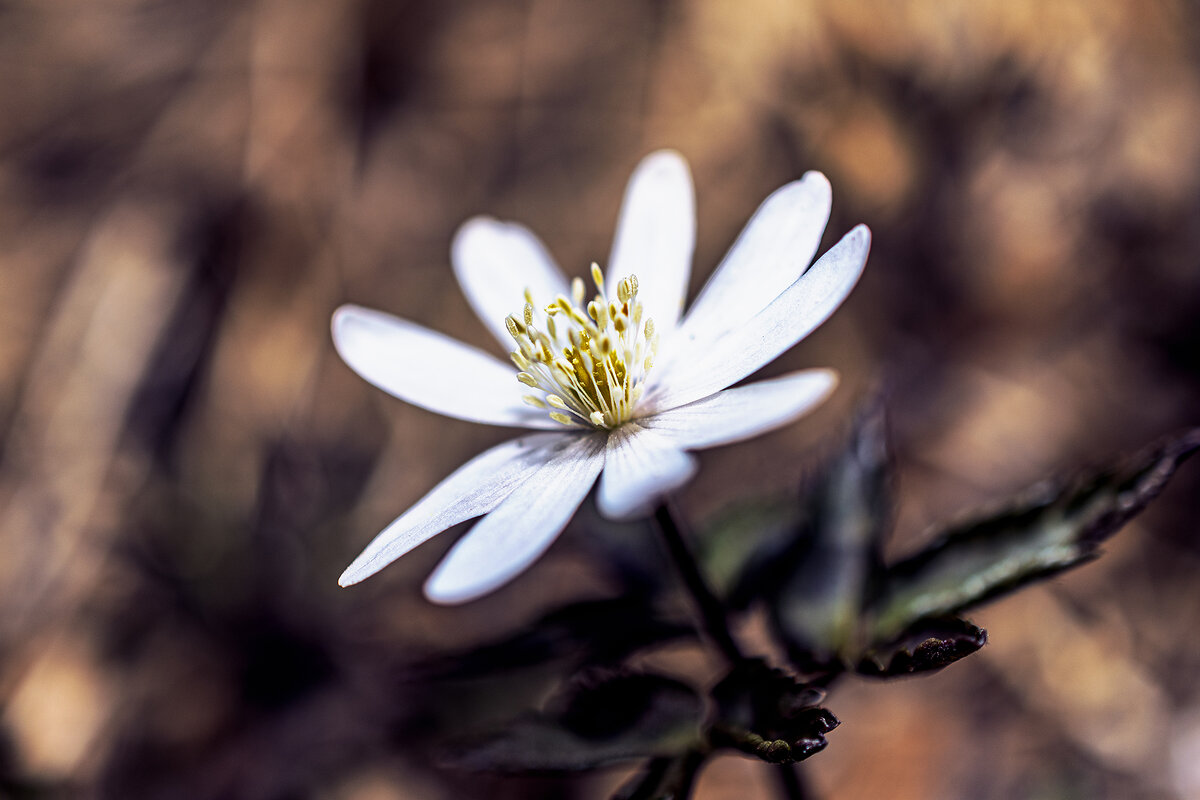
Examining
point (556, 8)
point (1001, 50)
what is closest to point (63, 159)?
point (556, 8)

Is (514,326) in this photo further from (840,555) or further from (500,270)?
(840,555)

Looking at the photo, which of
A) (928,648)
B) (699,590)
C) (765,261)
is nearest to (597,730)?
(699,590)

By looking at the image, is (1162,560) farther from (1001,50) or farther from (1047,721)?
(1001,50)

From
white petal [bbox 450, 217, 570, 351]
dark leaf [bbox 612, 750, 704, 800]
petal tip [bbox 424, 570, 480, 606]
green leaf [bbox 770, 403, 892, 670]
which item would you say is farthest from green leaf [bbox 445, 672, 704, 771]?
white petal [bbox 450, 217, 570, 351]

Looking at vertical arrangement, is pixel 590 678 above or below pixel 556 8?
below

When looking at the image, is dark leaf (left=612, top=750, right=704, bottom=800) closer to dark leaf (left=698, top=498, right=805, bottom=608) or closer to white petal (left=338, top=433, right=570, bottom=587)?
dark leaf (left=698, top=498, right=805, bottom=608)

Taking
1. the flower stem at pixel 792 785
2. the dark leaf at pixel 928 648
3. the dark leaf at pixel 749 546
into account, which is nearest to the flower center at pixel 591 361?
the dark leaf at pixel 749 546
